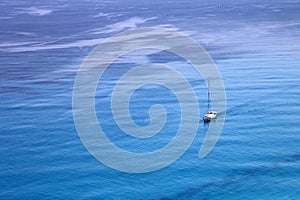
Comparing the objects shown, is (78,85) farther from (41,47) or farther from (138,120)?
(41,47)

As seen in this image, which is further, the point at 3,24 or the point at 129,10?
the point at 129,10

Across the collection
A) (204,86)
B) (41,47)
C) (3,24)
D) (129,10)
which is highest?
(129,10)

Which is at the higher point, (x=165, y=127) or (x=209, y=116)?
(x=209, y=116)

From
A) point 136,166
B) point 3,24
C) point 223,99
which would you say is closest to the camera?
point 136,166

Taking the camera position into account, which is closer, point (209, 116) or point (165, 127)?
point (165, 127)

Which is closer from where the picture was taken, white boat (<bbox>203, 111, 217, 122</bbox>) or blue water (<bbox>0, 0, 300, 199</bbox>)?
blue water (<bbox>0, 0, 300, 199</bbox>)

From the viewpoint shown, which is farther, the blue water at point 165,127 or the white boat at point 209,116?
the white boat at point 209,116

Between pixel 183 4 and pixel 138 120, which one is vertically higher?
pixel 183 4

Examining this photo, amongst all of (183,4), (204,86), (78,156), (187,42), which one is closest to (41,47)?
(187,42)
